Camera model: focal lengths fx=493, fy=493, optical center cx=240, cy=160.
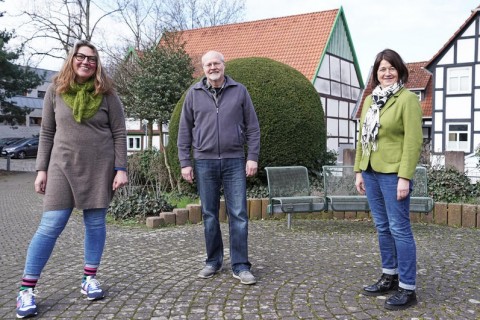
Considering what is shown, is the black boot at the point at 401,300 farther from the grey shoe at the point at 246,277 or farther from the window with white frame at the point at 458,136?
the window with white frame at the point at 458,136

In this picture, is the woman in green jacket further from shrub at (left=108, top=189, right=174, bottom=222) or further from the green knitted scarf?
shrub at (left=108, top=189, right=174, bottom=222)

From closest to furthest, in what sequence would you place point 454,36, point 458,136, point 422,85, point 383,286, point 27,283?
point 27,283 < point 383,286 < point 454,36 < point 458,136 < point 422,85

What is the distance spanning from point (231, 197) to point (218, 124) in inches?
24.9

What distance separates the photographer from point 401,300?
11.2 ft

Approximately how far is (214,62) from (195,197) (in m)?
5.58

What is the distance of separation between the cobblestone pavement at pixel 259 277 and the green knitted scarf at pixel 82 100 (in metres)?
1.36

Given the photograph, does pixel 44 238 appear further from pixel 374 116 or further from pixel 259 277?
pixel 374 116

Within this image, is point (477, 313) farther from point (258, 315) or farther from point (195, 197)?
point (195, 197)

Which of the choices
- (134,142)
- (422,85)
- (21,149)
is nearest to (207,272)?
(422,85)

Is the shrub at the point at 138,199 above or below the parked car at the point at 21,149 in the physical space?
below

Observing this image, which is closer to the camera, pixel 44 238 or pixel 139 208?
pixel 44 238

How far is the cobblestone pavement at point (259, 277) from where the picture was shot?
134 inches

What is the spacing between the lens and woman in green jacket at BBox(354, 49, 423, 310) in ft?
11.2

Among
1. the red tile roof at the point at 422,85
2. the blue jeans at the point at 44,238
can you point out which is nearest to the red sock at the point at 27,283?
the blue jeans at the point at 44,238
